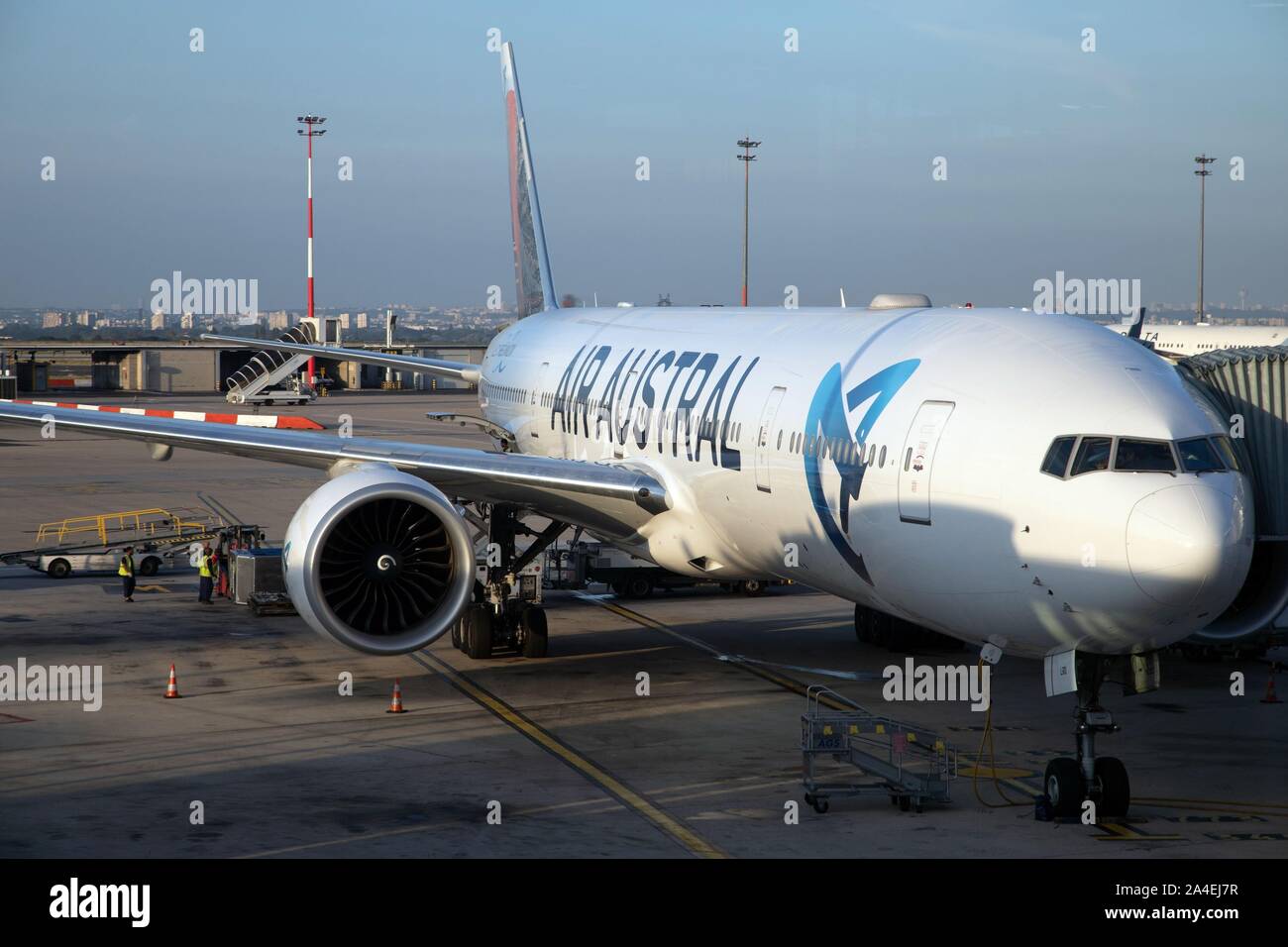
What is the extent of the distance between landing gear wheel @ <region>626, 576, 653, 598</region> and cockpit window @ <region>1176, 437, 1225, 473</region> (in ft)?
51.5

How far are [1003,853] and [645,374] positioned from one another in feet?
36.1

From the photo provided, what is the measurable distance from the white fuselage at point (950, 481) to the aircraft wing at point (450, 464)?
1.80 ft

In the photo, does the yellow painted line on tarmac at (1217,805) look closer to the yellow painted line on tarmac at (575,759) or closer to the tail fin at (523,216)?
the yellow painted line on tarmac at (575,759)

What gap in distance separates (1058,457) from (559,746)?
6582mm

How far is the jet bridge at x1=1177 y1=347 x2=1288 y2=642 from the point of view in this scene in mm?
14391

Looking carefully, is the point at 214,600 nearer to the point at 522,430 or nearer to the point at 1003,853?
the point at 522,430

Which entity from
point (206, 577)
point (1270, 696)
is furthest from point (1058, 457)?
point (206, 577)

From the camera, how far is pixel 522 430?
29.0m

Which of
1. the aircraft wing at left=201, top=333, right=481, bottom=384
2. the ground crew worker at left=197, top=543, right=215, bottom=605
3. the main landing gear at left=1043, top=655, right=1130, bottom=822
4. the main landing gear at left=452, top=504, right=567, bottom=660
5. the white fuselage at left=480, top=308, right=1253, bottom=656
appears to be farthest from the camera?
the aircraft wing at left=201, top=333, right=481, bottom=384

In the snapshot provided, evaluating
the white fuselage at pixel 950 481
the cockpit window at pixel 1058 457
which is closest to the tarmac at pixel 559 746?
the white fuselage at pixel 950 481

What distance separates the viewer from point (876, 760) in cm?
1517

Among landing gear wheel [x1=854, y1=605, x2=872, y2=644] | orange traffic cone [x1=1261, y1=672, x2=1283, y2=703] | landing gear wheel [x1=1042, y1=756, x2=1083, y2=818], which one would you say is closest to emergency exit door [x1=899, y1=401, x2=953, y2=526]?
landing gear wheel [x1=1042, y1=756, x2=1083, y2=818]

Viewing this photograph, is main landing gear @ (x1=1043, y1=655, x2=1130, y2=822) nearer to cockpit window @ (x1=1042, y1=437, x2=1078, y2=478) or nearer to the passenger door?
cockpit window @ (x1=1042, y1=437, x2=1078, y2=478)
